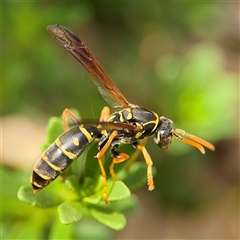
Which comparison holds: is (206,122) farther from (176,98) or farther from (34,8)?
(34,8)

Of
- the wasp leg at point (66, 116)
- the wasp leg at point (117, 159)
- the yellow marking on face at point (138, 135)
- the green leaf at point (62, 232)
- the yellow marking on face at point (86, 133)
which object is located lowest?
the green leaf at point (62, 232)

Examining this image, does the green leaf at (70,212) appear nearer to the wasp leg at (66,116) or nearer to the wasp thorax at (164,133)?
the wasp leg at (66,116)

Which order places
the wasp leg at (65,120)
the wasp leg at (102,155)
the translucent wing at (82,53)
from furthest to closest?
the translucent wing at (82,53) < the wasp leg at (65,120) < the wasp leg at (102,155)

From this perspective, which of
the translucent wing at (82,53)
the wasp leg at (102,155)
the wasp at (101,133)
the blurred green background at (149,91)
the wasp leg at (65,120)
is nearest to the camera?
the wasp leg at (102,155)

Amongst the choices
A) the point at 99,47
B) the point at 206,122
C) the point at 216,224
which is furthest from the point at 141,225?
the point at 99,47

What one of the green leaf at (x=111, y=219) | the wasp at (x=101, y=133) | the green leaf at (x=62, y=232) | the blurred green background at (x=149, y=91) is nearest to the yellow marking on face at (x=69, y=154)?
the wasp at (x=101, y=133)

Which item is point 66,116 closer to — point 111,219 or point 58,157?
point 58,157

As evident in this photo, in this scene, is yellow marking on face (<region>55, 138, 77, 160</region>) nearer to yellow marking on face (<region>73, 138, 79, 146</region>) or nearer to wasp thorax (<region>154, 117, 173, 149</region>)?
yellow marking on face (<region>73, 138, 79, 146</region>)

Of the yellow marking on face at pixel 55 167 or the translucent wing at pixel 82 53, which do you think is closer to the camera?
the yellow marking on face at pixel 55 167
